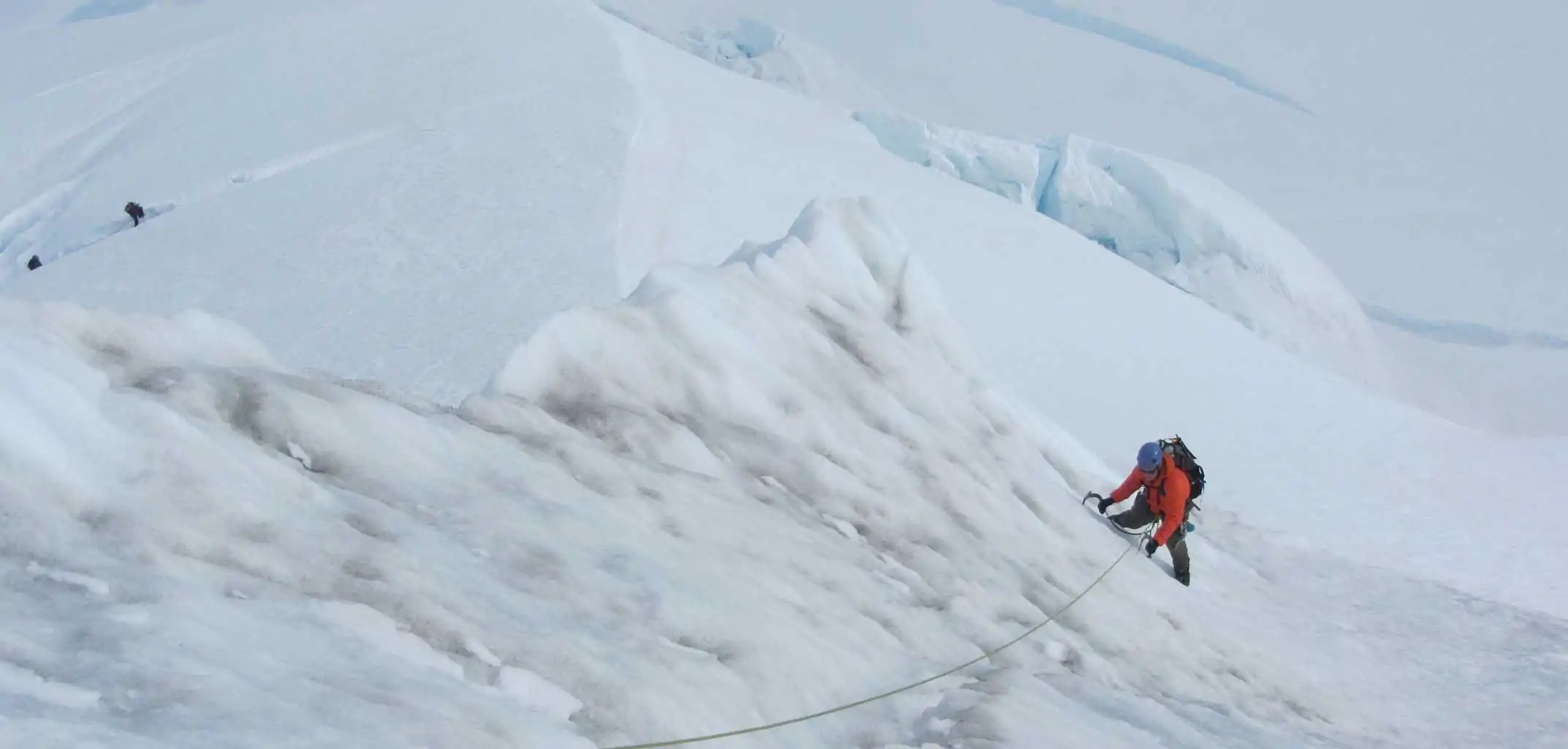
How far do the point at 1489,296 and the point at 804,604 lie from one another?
27.0 m

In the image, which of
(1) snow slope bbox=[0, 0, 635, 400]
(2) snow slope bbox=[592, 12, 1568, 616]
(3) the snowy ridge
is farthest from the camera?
(3) the snowy ridge

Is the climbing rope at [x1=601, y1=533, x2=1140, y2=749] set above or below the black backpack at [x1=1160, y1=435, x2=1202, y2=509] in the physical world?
below

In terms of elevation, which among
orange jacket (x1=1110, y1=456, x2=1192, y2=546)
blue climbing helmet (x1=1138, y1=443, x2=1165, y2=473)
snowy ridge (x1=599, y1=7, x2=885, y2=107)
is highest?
snowy ridge (x1=599, y1=7, x2=885, y2=107)

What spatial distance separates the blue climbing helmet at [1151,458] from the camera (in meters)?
6.28

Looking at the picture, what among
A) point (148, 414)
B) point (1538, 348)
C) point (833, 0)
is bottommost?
point (148, 414)

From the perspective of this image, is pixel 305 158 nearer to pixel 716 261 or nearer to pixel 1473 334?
pixel 716 261

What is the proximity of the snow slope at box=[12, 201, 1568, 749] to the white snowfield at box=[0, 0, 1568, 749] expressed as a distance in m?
0.02

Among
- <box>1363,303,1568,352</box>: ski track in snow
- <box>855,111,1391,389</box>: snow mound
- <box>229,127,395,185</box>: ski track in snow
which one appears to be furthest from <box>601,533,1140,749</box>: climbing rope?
<box>1363,303,1568,352</box>: ski track in snow

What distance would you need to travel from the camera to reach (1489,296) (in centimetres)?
2577

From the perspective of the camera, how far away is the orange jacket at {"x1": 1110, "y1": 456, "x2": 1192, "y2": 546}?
6.28 meters

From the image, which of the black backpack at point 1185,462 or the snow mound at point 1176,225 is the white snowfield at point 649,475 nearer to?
the black backpack at point 1185,462

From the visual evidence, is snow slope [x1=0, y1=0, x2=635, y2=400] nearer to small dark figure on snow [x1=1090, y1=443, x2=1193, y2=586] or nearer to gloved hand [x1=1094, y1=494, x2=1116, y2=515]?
gloved hand [x1=1094, y1=494, x2=1116, y2=515]

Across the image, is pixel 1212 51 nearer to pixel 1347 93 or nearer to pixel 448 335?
pixel 1347 93

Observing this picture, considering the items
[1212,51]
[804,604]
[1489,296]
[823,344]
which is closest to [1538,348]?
[1489,296]
